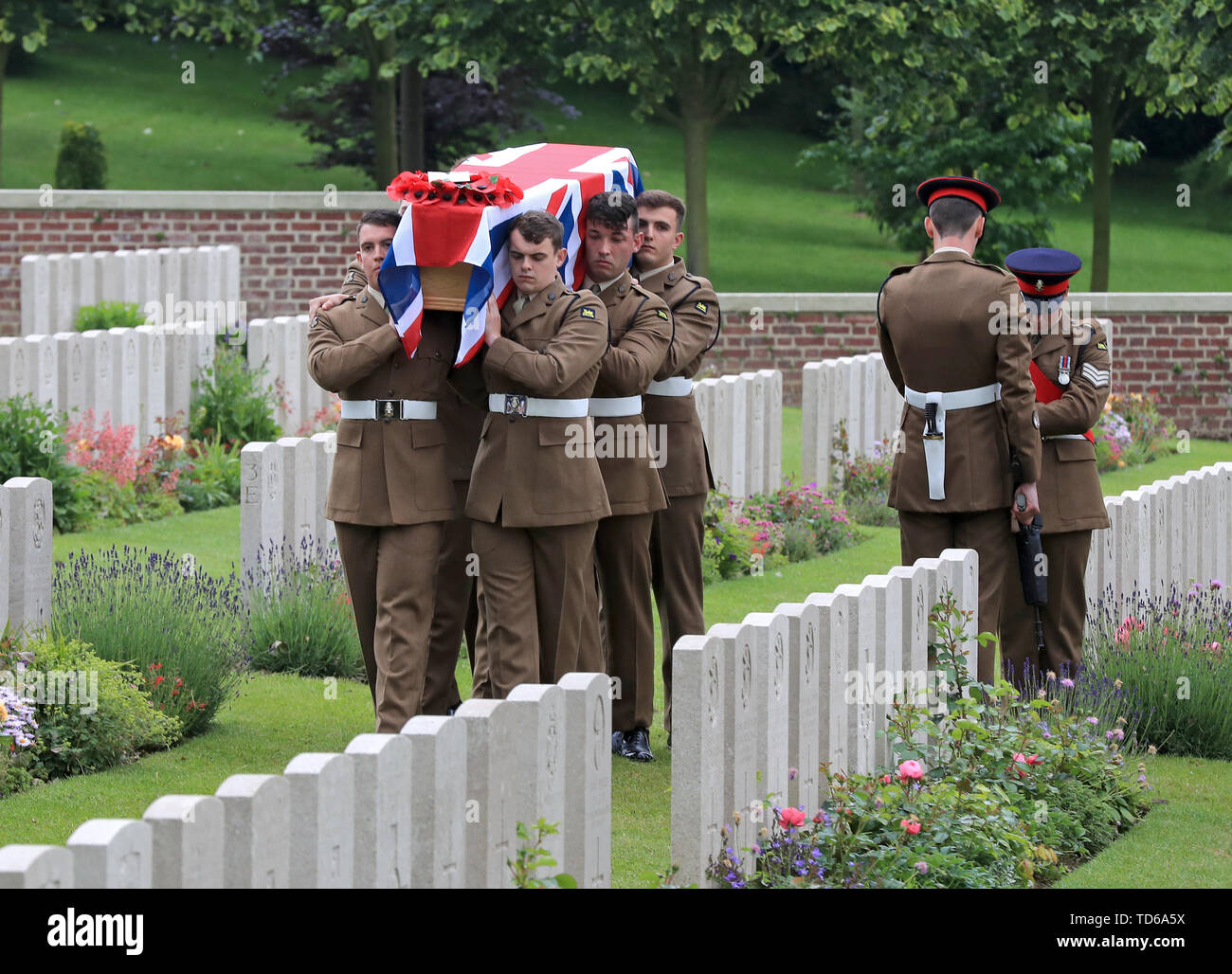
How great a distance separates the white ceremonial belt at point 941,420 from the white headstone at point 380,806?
332cm

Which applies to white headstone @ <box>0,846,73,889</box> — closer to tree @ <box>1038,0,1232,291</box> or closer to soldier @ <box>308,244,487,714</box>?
soldier @ <box>308,244,487,714</box>

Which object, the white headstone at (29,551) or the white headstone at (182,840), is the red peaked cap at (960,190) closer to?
the white headstone at (29,551)

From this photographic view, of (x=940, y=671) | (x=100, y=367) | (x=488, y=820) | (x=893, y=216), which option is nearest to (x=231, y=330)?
(x=100, y=367)

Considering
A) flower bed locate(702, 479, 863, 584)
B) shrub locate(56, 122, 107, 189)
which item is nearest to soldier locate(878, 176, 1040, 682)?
flower bed locate(702, 479, 863, 584)

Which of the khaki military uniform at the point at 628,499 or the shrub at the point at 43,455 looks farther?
the shrub at the point at 43,455

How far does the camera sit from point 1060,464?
6789mm

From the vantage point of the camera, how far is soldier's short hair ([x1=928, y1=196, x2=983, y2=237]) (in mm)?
6367

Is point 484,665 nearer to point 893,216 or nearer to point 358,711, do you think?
point 358,711

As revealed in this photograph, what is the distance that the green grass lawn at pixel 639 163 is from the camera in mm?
28922

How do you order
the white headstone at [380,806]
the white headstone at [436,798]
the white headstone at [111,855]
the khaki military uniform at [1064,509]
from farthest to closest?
the khaki military uniform at [1064,509]
the white headstone at [436,798]
the white headstone at [380,806]
the white headstone at [111,855]

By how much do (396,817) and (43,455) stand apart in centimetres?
692

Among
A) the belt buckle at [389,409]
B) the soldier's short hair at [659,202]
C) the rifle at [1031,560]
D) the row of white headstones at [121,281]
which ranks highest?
the row of white headstones at [121,281]

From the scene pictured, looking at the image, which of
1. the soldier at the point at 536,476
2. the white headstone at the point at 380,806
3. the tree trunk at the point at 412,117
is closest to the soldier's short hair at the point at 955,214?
the soldier at the point at 536,476

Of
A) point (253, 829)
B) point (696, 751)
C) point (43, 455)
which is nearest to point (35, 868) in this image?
point (253, 829)
